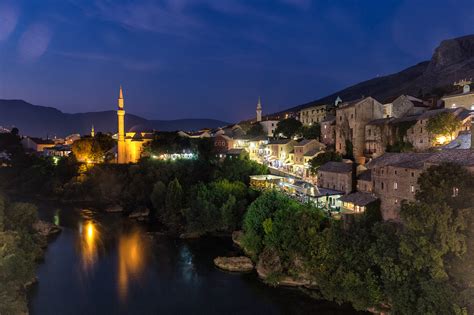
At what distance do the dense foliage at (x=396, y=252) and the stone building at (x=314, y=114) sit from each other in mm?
30937

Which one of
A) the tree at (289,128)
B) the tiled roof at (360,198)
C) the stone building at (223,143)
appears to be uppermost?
the tree at (289,128)

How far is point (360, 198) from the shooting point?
2330cm

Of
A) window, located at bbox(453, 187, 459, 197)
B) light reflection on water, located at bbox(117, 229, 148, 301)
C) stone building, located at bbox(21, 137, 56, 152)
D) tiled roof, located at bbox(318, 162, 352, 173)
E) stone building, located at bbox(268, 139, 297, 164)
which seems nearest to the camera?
window, located at bbox(453, 187, 459, 197)

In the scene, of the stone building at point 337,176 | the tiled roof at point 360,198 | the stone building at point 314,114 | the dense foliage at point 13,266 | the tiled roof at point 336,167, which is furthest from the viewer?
the stone building at point 314,114

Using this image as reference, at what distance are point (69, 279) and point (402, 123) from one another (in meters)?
26.1

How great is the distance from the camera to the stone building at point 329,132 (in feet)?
124

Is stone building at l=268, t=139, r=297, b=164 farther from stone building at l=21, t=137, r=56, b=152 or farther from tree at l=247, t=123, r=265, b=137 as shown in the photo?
stone building at l=21, t=137, r=56, b=152

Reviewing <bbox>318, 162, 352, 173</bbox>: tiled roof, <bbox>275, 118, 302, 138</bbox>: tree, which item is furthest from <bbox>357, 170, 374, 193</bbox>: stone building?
<bbox>275, 118, 302, 138</bbox>: tree

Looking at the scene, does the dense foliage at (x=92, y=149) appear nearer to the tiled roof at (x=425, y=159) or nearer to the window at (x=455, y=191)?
the tiled roof at (x=425, y=159)

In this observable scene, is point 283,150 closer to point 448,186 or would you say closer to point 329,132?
point 329,132

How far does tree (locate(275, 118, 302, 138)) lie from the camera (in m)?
47.6

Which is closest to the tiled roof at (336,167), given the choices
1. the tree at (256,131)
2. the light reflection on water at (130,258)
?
the light reflection on water at (130,258)

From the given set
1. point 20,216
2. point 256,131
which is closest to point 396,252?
point 20,216

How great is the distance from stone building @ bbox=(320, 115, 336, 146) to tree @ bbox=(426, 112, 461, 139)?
12238mm
